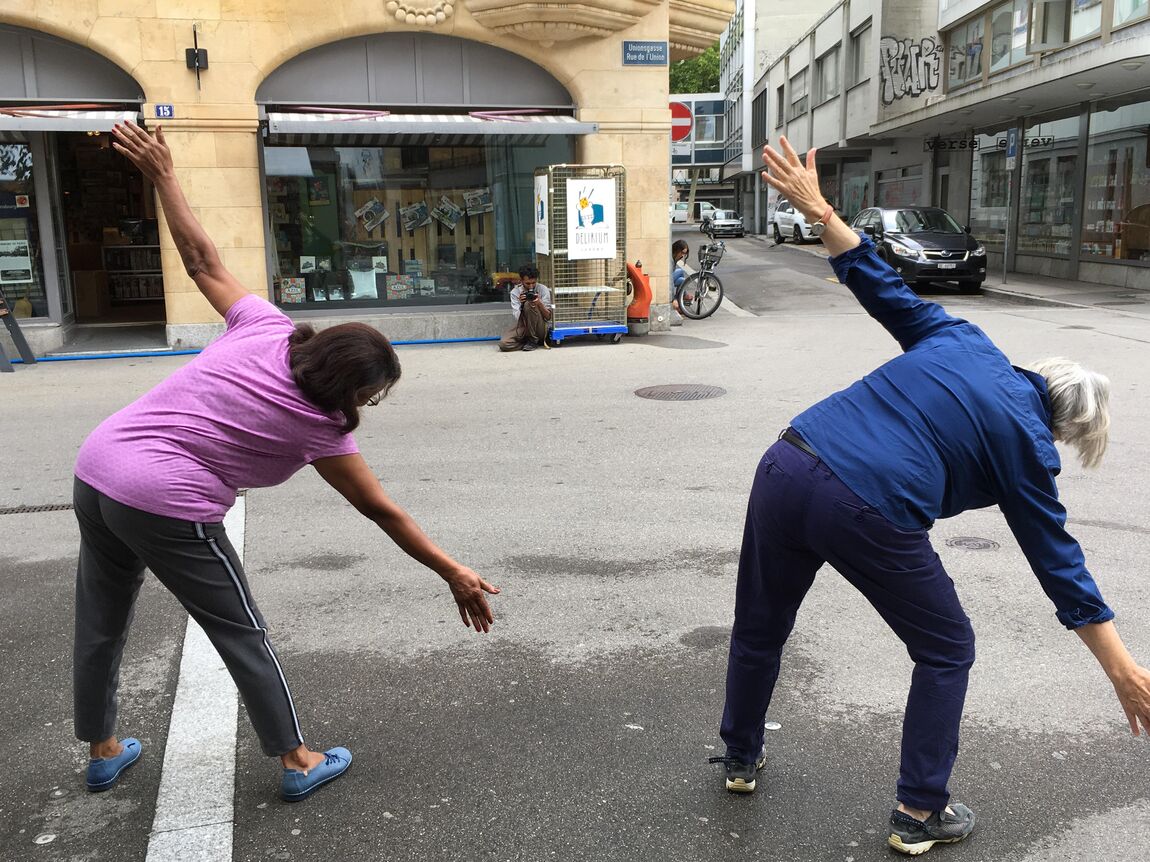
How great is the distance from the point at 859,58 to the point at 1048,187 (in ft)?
44.4

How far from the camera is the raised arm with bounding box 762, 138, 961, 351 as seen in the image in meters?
2.84

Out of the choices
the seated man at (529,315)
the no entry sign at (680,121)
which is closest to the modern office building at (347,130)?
the no entry sign at (680,121)

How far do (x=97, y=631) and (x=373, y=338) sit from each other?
1307 millimetres

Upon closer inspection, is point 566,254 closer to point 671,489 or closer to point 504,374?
point 504,374

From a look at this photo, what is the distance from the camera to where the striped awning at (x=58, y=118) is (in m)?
12.2

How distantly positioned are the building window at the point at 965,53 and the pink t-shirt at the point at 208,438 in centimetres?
2585

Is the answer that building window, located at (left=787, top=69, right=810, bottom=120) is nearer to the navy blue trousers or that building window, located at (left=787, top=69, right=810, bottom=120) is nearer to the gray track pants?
the navy blue trousers

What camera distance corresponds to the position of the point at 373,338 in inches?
110

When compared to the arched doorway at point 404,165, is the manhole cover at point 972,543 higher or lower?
lower

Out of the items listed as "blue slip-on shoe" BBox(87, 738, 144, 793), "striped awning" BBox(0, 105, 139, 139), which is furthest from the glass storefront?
"blue slip-on shoe" BBox(87, 738, 144, 793)

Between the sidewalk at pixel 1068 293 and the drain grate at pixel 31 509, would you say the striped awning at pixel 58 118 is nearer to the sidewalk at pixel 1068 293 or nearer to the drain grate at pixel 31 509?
the drain grate at pixel 31 509

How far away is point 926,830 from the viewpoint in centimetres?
288

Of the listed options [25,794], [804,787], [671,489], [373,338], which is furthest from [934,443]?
[671,489]

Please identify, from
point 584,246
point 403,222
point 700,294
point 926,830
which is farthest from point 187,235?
point 700,294
